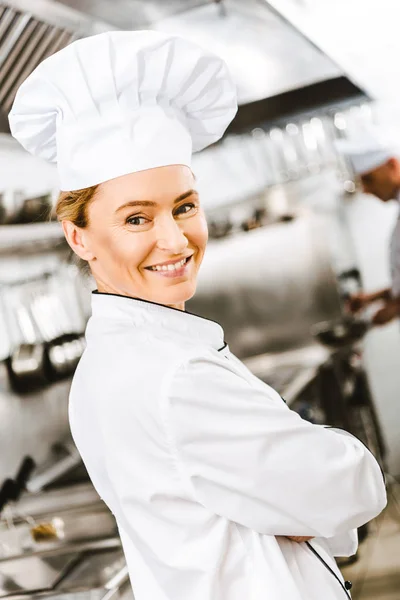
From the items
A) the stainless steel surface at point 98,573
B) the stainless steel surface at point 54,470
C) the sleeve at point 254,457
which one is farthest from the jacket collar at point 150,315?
the stainless steel surface at point 54,470

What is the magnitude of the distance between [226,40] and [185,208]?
124 centimetres

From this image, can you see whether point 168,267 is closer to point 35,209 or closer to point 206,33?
point 35,209

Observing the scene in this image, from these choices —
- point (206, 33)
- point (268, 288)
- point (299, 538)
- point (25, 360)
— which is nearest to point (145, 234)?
A: point (299, 538)

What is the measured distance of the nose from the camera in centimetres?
109

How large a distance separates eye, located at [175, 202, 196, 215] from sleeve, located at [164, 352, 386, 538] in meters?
0.26

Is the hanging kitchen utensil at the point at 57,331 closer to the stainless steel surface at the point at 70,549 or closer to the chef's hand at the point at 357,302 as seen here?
the stainless steel surface at the point at 70,549

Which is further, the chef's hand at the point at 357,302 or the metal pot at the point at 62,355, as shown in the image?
the chef's hand at the point at 357,302

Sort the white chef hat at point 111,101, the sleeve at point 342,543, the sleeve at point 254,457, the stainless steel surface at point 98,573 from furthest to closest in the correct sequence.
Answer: the stainless steel surface at point 98,573, the sleeve at point 342,543, the white chef hat at point 111,101, the sleeve at point 254,457

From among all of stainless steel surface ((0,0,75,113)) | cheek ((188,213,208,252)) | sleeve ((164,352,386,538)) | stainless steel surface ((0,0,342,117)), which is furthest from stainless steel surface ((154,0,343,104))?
sleeve ((164,352,386,538))

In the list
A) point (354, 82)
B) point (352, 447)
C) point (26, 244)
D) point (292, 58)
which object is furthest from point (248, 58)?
point (352, 447)

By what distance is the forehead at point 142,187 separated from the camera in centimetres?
108

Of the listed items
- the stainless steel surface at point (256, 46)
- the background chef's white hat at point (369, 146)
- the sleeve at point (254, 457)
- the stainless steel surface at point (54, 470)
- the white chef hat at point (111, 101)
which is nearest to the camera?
the sleeve at point (254, 457)

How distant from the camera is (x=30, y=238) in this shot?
1949 mm

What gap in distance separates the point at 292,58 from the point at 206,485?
1.80 meters
